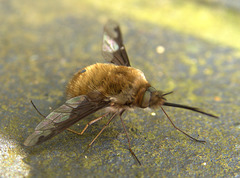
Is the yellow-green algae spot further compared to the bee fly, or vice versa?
the bee fly

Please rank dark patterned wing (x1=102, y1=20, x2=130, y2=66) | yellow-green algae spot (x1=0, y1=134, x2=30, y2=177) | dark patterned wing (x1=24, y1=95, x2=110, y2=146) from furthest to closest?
dark patterned wing (x1=102, y1=20, x2=130, y2=66), dark patterned wing (x1=24, y1=95, x2=110, y2=146), yellow-green algae spot (x1=0, y1=134, x2=30, y2=177)

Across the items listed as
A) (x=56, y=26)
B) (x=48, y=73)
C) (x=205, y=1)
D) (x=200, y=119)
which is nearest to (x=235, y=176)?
(x=200, y=119)

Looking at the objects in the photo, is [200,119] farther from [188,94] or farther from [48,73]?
[48,73]


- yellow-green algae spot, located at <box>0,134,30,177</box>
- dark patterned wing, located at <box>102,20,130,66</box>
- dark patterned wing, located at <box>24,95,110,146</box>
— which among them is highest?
dark patterned wing, located at <box>102,20,130,66</box>

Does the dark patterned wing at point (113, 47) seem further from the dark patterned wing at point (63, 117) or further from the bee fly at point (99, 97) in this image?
the dark patterned wing at point (63, 117)

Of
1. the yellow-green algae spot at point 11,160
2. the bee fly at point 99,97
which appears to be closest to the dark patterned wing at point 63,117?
the bee fly at point 99,97

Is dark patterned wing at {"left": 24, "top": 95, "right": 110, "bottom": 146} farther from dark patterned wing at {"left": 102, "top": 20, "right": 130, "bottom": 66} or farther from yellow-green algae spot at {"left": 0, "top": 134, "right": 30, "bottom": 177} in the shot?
dark patterned wing at {"left": 102, "top": 20, "right": 130, "bottom": 66}

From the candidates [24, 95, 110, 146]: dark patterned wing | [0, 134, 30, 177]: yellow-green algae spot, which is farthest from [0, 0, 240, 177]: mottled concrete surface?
[24, 95, 110, 146]: dark patterned wing

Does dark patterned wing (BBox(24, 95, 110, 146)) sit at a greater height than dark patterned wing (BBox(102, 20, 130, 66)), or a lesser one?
lesser

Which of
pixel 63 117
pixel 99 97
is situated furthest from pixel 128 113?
pixel 63 117
